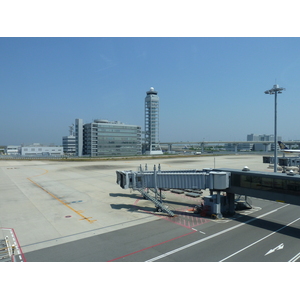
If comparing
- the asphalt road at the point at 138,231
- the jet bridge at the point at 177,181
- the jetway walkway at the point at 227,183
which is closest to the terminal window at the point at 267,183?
the jetway walkway at the point at 227,183

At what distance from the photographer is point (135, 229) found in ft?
71.1

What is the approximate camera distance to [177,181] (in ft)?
87.6

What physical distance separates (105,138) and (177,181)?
151542 millimetres

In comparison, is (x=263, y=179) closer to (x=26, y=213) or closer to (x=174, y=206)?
(x=174, y=206)

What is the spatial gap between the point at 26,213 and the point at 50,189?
14840 mm

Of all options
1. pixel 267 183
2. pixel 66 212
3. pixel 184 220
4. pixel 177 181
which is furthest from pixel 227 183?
pixel 66 212

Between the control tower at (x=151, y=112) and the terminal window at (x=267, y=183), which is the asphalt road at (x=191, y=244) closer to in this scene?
the terminal window at (x=267, y=183)

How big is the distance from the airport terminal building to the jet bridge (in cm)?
14298

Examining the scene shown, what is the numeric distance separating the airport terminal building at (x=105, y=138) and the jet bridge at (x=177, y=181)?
469 feet

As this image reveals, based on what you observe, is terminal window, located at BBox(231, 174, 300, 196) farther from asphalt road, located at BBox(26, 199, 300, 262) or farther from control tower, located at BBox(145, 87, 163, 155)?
control tower, located at BBox(145, 87, 163, 155)

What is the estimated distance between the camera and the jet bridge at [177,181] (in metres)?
24.9

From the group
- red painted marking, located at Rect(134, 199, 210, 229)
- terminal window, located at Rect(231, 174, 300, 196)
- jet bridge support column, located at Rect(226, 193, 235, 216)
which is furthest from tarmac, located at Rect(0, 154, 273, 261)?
terminal window, located at Rect(231, 174, 300, 196)

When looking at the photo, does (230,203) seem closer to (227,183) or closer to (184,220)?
(227,183)
